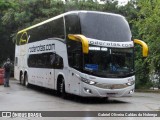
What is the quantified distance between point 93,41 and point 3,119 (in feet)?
19.3

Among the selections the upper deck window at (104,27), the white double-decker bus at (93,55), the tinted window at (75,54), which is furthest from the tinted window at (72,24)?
the tinted window at (75,54)

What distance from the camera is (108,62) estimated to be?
16.2m

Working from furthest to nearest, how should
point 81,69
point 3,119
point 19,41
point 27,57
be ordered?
point 19,41 → point 27,57 → point 81,69 → point 3,119

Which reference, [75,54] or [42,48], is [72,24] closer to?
[75,54]

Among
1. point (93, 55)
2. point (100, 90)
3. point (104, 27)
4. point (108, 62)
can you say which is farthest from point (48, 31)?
point (100, 90)

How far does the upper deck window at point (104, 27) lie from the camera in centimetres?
1630

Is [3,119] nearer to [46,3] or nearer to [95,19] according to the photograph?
[95,19]

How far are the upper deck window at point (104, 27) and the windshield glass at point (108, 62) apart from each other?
1.78ft

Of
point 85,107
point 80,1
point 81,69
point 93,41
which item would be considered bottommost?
point 85,107

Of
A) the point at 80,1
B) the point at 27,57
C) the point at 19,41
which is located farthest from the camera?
the point at 80,1

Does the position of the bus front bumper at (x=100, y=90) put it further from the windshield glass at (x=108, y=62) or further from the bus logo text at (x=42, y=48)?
the bus logo text at (x=42, y=48)

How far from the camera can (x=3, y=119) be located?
1148cm

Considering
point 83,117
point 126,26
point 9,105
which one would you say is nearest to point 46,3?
point 126,26

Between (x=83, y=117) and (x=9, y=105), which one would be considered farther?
(x=9, y=105)
